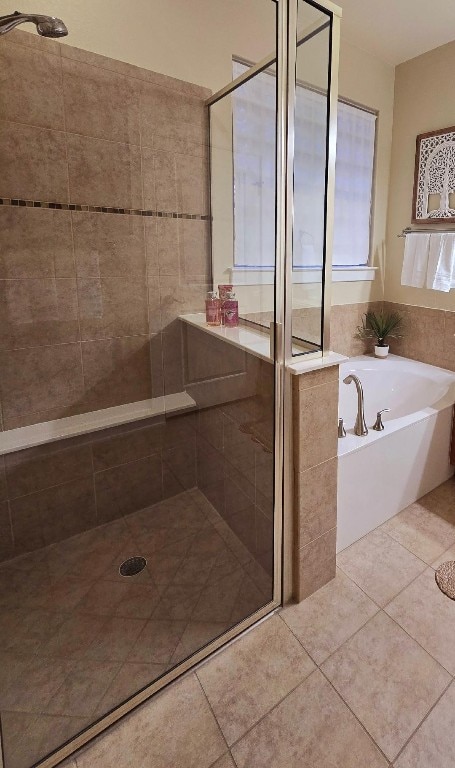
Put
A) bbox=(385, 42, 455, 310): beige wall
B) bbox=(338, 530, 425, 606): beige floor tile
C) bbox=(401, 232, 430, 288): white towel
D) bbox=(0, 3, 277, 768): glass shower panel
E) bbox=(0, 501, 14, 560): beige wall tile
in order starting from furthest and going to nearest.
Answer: bbox=(401, 232, 430, 288): white towel, bbox=(385, 42, 455, 310): beige wall, bbox=(0, 501, 14, 560): beige wall tile, bbox=(338, 530, 425, 606): beige floor tile, bbox=(0, 3, 277, 768): glass shower panel

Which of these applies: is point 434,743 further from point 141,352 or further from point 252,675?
point 141,352

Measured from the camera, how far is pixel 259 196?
163 cm

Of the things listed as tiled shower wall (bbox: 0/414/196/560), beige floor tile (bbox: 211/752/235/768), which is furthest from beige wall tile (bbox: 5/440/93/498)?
beige floor tile (bbox: 211/752/235/768)

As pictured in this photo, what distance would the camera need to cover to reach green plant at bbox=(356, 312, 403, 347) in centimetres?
297

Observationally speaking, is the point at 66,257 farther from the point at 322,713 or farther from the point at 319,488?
the point at 322,713

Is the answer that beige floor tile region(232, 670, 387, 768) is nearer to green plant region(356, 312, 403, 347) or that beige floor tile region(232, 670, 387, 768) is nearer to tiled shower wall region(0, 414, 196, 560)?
tiled shower wall region(0, 414, 196, 560)

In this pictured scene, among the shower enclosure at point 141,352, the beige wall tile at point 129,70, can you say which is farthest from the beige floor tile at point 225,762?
the beige wall tile at point 129,70

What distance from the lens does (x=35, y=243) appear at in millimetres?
1690

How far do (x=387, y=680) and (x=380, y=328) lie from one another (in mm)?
2235

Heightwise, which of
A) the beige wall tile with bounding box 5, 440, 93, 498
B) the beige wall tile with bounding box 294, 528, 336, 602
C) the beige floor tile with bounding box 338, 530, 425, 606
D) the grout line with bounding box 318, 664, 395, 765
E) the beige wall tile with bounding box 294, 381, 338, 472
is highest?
the beige wall tile with bounding box 294, 381, 338, 472

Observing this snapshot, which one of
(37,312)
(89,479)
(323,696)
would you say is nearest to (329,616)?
(323,696)

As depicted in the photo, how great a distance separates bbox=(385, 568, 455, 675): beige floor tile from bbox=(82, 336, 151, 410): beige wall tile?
4.77 feet

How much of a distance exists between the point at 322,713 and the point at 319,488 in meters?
0.67

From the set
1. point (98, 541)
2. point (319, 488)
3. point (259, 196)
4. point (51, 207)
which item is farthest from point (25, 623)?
point (259, 196)
